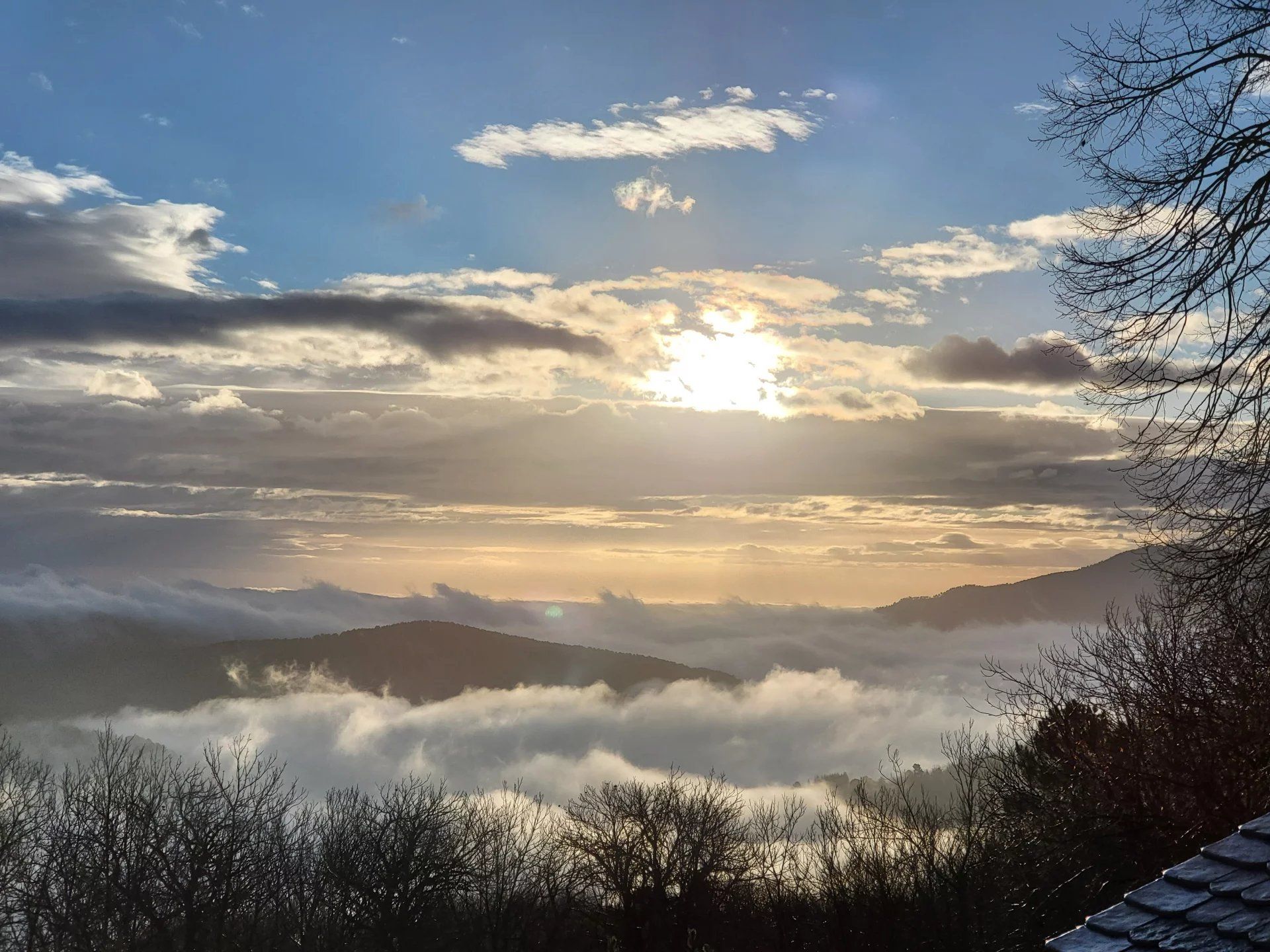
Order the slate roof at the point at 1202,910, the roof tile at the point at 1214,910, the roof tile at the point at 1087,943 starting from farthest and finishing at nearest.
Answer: the roof tile at the point at 1087,943 < the roof tile at the point at 1214,910 < the slate roof at the point at 1202,910

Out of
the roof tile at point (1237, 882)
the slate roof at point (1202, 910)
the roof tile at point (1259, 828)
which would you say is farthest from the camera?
the roof tile at point (1259, 828)

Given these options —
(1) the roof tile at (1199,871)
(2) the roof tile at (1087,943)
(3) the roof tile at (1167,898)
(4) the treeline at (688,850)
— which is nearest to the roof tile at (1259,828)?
(1) the roof tile at (1199,871)

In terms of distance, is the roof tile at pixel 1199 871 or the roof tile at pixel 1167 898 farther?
the roof tile at pixel 1199 871

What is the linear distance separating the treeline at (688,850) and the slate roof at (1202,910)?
38.4 ft

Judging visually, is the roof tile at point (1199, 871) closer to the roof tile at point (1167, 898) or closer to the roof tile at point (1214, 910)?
the roof tile at point (1167, 898)

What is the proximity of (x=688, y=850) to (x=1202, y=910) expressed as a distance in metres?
42.3

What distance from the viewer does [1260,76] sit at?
8.76 m

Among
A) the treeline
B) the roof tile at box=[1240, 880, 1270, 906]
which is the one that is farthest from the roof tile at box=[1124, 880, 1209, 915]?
the treeline

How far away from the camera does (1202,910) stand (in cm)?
603

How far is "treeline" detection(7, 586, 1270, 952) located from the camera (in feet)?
70.2

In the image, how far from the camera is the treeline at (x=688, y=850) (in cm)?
2139

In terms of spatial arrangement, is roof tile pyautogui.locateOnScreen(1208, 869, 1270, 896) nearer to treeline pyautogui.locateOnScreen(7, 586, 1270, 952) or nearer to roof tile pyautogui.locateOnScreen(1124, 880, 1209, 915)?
roof tile pyautogui.locateOnScreen(1124, 880, 1209, 915)

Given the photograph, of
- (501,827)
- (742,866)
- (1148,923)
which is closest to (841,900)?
(742,866)

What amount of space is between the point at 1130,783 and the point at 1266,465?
50.1 ft
